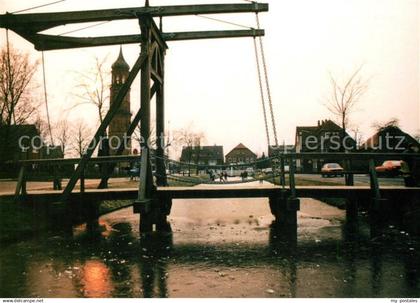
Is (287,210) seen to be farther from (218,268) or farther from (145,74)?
(145,74)

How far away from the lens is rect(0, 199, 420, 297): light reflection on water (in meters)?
4.01

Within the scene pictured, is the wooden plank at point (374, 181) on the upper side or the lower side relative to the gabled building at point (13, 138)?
lower

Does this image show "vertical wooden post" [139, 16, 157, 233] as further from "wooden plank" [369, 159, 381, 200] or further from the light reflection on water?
"wooden plank" [369, 159, 381, 200]

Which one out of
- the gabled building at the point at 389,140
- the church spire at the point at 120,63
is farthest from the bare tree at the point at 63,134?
the gabled building at the point at 389,140

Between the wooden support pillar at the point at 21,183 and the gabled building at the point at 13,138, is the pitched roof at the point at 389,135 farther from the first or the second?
the wooden support pillar at the point at 21,183

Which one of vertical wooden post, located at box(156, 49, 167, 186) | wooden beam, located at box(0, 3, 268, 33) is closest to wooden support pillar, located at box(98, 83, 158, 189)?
vertical wooden post, located at box(156, 49, 167, 186)

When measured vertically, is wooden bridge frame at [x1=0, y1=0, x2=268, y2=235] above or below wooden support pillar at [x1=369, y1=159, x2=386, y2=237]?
above

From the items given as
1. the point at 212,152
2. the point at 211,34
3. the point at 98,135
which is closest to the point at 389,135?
the point at 211,34

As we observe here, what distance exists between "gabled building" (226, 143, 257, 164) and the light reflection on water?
127m

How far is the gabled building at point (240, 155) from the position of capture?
135 metres

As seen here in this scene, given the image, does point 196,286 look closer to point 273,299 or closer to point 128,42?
point 273,299

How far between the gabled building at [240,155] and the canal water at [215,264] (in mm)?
127224

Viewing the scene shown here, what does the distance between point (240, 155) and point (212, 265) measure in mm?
132202

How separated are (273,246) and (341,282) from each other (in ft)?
7.05
